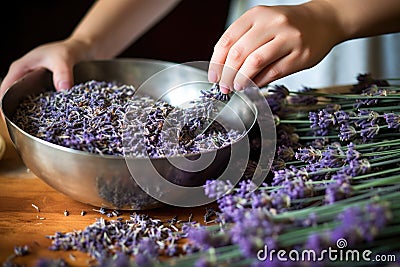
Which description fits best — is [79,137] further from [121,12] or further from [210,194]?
[121,12]

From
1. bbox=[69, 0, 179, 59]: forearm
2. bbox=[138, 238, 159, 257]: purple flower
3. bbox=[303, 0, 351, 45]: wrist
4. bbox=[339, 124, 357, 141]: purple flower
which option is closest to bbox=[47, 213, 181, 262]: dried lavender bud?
bbox=[138, 238, 159, 257]: purple flower

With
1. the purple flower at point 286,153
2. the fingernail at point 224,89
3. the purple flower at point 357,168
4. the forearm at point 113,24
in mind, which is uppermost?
the forearm at point 113,24

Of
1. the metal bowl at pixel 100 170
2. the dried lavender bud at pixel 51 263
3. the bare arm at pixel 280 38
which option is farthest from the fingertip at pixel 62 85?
the dried lavender bud at pixel 51 263

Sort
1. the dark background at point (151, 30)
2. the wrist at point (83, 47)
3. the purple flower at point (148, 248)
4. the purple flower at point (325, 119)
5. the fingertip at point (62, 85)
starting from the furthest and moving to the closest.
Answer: the dark background at point (151, 30), the wrist at point (83, 47), the fingertip at point (62, 85), the purple flower at point (325, 119), the purple flower at point (148, 248)

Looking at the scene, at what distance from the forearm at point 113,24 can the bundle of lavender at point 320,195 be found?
467mm

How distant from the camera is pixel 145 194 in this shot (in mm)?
774

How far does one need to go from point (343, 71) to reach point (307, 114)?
609 millimetres

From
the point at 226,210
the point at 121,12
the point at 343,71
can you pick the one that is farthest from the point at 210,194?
the point at 343,71

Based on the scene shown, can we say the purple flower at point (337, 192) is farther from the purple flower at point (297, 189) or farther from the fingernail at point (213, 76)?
the fingernail at point (213, 76)

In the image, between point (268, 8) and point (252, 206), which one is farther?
point (268, 8)

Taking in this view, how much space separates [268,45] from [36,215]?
46 cm

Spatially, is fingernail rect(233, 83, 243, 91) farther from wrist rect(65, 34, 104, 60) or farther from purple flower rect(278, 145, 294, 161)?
wrist rect(65, 34, 104, 60)

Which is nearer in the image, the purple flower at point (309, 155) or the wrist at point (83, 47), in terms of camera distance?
the purple flower at point (309, 155)

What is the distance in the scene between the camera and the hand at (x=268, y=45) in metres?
0.83
